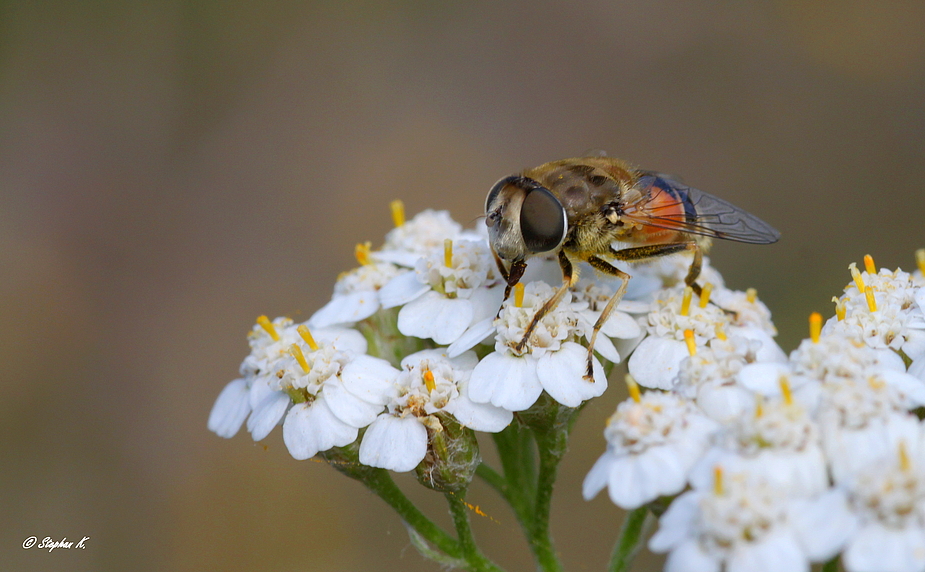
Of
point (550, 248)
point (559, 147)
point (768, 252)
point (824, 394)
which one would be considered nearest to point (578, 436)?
point (768, 252)

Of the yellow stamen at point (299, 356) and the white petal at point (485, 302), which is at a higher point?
the white petal at point (485, 302)

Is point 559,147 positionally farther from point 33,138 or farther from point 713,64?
point 33,138

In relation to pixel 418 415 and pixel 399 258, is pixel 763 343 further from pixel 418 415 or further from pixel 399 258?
pixel 399 258

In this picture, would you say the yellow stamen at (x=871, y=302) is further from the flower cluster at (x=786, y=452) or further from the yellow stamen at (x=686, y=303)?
the yellow stamen at (x=686, y=303)

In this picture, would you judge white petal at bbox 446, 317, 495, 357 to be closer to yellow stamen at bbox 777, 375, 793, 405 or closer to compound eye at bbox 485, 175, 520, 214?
compound eye at bbox 485, 175, 520, 214

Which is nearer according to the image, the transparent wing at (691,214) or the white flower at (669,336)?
the white flower at (669,336)

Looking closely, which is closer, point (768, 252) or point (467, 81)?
point (768, 252)

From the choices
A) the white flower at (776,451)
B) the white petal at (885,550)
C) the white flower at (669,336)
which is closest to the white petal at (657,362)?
the white flower at (669,336)

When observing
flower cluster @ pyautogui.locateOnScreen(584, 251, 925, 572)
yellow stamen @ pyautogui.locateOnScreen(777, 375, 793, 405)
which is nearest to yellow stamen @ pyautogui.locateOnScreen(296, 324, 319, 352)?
flower cluster @ pyautogui.locateOnScreen(584, 251, 925, 572)
